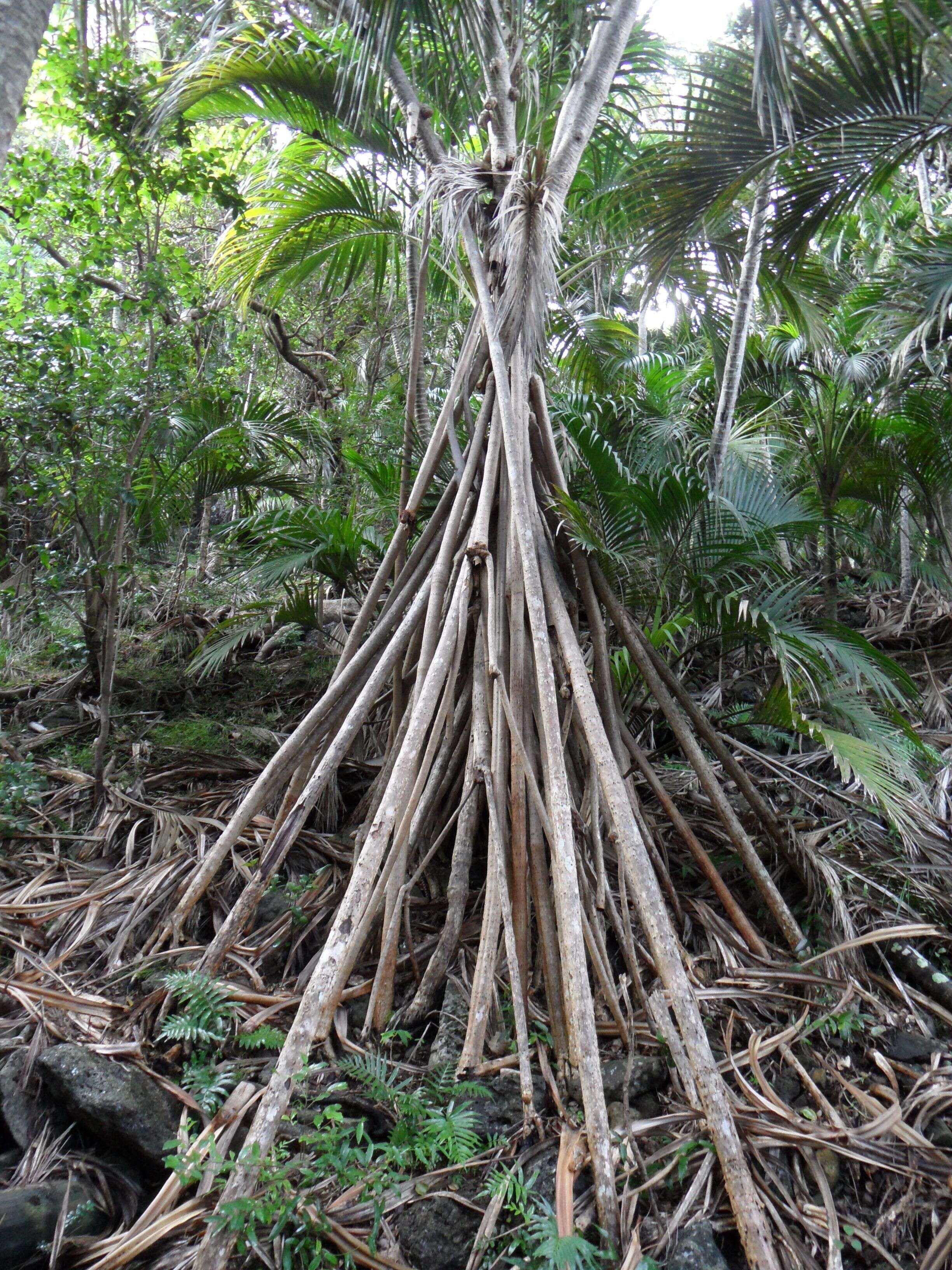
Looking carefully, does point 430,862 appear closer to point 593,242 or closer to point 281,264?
point 281,264

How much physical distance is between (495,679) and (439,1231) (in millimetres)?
1401

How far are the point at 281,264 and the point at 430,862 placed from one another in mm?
3027

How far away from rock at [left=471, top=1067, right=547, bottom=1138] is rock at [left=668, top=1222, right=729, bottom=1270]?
411 millimetres

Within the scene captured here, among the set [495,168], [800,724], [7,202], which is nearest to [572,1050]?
[800,724]

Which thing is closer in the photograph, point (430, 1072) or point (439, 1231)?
point (439, 1231)

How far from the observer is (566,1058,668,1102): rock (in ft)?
6.39

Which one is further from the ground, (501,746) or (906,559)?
(906,559)

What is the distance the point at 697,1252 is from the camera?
1.55 meters

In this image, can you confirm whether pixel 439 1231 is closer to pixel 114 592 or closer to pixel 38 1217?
pixel 38 1217

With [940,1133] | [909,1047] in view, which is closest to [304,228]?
[909,1047]

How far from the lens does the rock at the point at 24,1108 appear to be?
1.82 m

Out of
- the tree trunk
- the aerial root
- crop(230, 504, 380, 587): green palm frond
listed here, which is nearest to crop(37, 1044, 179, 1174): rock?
the aerial root

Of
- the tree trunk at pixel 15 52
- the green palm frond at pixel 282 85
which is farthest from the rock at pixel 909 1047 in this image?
the green palm frond at pixel 282 85

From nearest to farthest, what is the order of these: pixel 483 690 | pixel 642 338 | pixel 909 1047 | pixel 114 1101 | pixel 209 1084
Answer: pixel 114 1101
pixel 209 1084
pixel 909 1047
pixel 483 690
pixel 642 338
